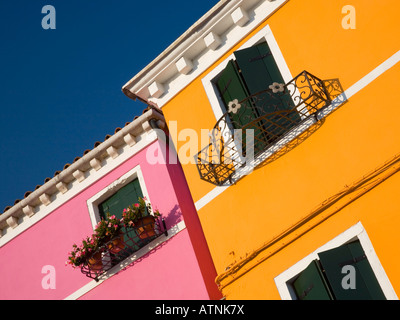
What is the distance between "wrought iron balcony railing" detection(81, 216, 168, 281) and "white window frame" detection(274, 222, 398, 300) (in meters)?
3.11

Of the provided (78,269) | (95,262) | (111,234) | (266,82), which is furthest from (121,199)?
(266,82)

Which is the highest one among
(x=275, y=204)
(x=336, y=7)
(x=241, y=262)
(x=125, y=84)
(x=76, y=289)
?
(x=125, y=84)

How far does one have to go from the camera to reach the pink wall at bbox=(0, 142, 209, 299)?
33.1 ft

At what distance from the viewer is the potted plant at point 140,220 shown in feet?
34.0

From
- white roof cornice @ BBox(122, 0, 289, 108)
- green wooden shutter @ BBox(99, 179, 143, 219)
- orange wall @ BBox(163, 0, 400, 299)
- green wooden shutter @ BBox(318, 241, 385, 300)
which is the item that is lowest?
green wooden shutter @ BBox(318, 241, 385, 300)

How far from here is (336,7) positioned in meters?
8.95

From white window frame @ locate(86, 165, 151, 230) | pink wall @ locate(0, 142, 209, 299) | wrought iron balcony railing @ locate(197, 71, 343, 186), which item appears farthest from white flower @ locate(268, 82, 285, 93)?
white window frame @ locate(86, 165, 151, 230)

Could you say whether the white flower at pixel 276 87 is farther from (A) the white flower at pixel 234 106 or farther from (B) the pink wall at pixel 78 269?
(B) the pink wall at pixel 78 269

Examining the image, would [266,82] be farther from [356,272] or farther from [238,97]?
[356,272]

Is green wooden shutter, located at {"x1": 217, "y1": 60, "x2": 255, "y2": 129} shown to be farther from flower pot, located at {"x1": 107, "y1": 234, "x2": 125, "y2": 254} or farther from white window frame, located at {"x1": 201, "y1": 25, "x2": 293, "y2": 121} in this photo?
flower pot, located at {"x1": 107, "y1": 234, "x2": 125, "y2": 254}

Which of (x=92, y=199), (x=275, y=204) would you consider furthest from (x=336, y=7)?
(x=92, y=199)

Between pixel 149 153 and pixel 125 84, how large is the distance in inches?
60.6

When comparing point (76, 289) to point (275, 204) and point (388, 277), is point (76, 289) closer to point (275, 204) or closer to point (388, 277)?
point (275, 204)

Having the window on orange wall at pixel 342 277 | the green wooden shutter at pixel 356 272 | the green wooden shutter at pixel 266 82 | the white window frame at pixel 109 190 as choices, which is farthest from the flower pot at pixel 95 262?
the green wooden shutter at pixel 356 272
